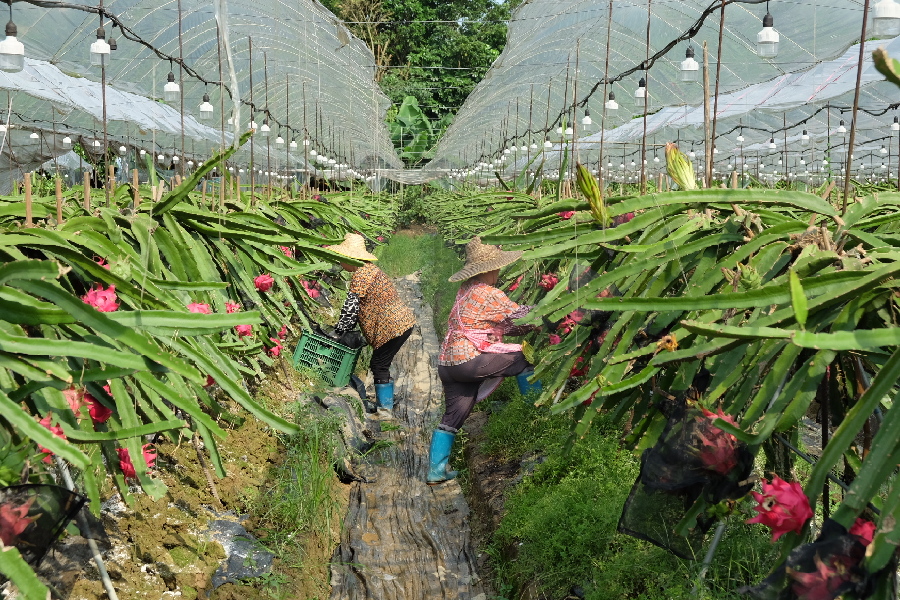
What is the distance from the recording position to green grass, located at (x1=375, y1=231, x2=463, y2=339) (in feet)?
36.6

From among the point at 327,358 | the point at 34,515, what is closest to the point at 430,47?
the point at 327,358

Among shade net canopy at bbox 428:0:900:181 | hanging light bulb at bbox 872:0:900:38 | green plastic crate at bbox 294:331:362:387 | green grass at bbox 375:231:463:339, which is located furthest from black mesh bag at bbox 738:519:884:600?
green grass at bbox 375:231:463:339

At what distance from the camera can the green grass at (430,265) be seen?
11.2 meters

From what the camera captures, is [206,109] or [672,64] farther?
[672,64]

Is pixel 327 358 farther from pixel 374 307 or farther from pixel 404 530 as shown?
pixel 404 530

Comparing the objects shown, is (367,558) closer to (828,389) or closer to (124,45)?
(828,389)

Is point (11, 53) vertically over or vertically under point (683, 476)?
over

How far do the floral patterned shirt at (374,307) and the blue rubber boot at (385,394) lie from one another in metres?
0.46

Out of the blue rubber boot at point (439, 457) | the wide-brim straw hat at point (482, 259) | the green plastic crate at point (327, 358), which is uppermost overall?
the wide-brim straw hat at point (482, 259)

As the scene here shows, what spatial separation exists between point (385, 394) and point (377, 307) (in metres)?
0.84

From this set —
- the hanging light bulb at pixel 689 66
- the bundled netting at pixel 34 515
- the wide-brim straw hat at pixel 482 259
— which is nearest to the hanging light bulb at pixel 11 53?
the wide-brim straw hat at pixel 482 259

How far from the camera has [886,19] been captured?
529cm

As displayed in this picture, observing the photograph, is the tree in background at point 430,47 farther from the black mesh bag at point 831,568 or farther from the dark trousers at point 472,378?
the black mesh bag at point 831,568

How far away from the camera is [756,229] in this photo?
270 cm
